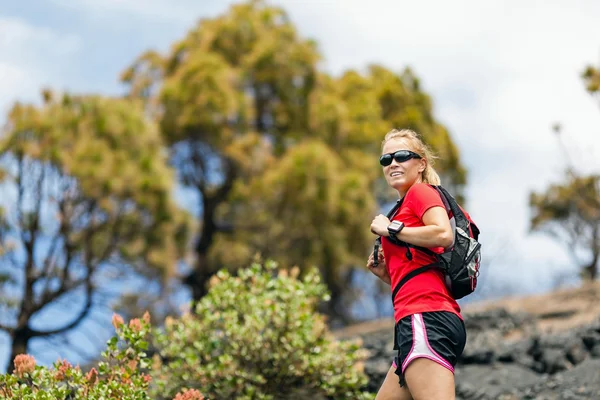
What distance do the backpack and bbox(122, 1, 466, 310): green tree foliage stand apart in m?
16.7

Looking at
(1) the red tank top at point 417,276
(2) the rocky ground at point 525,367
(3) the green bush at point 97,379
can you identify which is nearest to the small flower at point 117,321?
(3) the green bush at point 97,379

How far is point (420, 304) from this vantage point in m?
3.99

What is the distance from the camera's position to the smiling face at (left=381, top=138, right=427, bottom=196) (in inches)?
171

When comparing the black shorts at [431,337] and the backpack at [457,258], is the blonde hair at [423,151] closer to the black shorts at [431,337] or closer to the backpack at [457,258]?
the backpack at [457,258]

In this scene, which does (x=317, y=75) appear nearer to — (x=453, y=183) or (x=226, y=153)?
(x=226, y=153)

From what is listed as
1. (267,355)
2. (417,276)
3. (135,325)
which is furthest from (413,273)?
(267,355)

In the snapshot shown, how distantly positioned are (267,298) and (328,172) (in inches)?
525

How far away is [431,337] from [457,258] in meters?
0.44

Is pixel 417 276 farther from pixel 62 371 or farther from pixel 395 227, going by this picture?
pixel 62 371

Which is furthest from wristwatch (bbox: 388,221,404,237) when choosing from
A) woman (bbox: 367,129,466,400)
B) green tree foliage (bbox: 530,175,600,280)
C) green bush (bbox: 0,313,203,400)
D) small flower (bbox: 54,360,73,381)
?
green tree foliage (bbox: 530,175,600,280)

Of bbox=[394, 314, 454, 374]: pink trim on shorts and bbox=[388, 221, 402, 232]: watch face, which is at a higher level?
bbox=[388, 221, 402, 232]: watch face

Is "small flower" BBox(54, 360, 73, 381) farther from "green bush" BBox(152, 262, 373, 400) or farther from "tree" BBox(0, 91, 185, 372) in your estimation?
"tree" BBox(0, 91, 185, 372)

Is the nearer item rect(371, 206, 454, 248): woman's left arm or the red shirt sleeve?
rect(371, 206, 454, 248): woman's left arm

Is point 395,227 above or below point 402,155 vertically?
below
